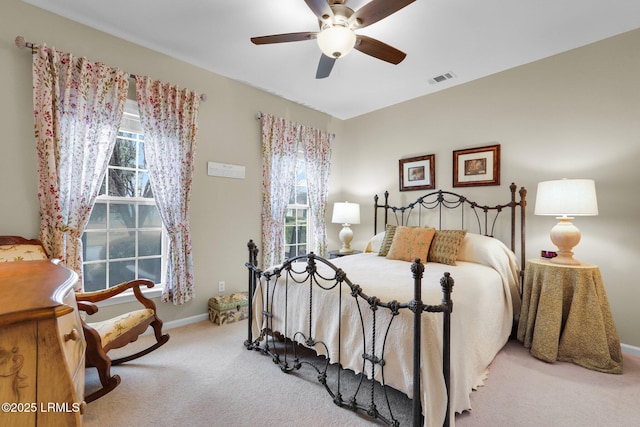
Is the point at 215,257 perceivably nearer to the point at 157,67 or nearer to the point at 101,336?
the point at 101,336

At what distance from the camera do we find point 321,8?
181 cm

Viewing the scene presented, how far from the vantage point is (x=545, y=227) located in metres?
2.91

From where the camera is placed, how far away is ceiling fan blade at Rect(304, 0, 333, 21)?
69.4 inches

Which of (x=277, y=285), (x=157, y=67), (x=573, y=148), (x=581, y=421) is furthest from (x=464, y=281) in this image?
(x=157, y=67)

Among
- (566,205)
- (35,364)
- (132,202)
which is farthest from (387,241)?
(35,364)

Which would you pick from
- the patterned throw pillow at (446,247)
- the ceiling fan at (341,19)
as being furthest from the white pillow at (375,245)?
the ceiling fan at (341,19)

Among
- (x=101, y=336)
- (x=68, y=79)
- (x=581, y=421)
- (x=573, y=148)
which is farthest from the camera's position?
(x=573, y=148)

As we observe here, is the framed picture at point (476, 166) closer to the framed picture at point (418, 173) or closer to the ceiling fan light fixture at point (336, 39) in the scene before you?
the framed picture at point (418, 173)

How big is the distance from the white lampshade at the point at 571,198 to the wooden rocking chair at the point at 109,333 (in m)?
3.40

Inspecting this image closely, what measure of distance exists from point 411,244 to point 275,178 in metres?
1.93

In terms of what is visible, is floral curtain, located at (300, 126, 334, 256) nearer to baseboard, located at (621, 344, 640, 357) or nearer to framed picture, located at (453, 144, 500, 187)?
framed picture, located at (453, 144, 500, 187)

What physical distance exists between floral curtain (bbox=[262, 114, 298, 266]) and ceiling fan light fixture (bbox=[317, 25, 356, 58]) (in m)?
1.95

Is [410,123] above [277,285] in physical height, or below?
above

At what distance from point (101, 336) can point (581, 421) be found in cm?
303
